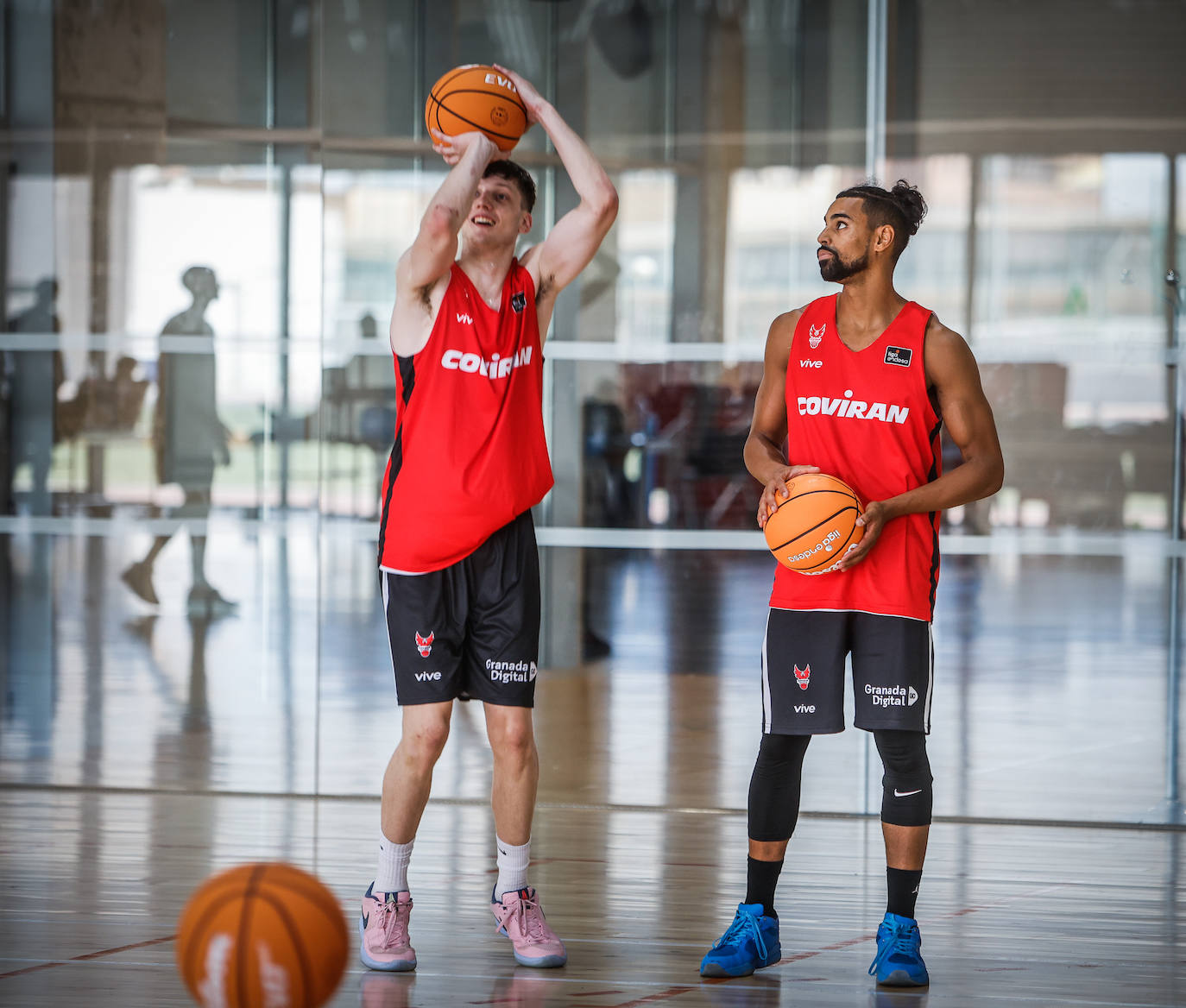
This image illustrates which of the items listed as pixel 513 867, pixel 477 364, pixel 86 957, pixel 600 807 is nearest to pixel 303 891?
pixel 513 867

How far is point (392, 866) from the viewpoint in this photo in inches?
122

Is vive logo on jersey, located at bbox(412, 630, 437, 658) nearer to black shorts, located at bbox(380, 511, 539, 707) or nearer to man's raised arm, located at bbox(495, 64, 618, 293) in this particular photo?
black shorts, located at bbox(380, 511, 539, 707)

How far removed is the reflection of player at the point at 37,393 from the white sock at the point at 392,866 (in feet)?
8.63

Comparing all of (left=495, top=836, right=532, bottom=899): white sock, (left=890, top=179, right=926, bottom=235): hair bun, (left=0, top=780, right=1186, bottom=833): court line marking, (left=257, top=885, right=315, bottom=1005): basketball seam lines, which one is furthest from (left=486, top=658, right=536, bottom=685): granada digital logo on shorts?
(left=0, top=780, right=1186, bottom=833): court line marking

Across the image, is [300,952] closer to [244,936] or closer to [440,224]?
[244,936]

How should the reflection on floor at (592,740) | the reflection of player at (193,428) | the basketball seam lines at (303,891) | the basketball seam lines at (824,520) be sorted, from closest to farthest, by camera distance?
1. the basketball seam lines at (303,891)
2. the basketball seam lines at (824,520)
3. the reflection on floor at (592,740)
4. the reflection of player at (193,428)

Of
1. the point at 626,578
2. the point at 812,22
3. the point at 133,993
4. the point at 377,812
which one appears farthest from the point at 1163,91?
the point at 133,993

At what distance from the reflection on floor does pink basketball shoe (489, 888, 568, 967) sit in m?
0.45

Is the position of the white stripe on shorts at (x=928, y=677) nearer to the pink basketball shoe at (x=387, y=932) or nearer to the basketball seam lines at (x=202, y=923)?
the pink basketball shoe at (x=387, y=932)

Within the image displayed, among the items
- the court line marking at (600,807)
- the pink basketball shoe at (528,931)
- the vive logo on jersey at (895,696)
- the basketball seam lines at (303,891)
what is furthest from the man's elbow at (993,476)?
the court line marking at (600,807)

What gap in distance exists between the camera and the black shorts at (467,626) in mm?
3098

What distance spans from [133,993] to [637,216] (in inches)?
116

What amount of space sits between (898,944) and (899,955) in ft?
0.08

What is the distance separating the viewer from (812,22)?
480 cm
